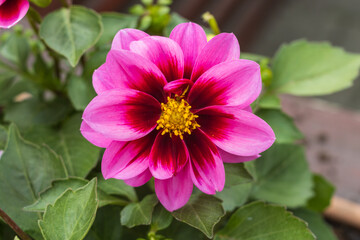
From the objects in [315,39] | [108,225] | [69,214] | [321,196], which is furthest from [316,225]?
[315,39]

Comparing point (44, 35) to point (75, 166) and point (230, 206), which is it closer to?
point (75, 166)

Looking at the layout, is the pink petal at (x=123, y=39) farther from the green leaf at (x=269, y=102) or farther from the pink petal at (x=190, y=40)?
the green leaf at (x=269, y=102)

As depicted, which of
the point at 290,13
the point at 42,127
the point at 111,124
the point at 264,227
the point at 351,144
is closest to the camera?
the point at 111,124

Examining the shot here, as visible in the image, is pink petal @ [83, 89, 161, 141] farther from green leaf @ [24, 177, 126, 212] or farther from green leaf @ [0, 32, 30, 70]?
green leaf @ [0, 32, 30, 70]

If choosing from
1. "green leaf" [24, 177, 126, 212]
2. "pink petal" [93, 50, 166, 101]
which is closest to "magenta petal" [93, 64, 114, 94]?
"pink petal" [93, 50, 166, 101]

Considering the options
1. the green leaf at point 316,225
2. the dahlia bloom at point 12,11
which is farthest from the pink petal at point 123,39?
the green leaf at point 316,225

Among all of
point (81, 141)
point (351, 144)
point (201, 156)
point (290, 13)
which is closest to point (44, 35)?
point (81, 141)

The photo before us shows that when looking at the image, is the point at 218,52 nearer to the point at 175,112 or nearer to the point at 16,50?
the point at 175,112
